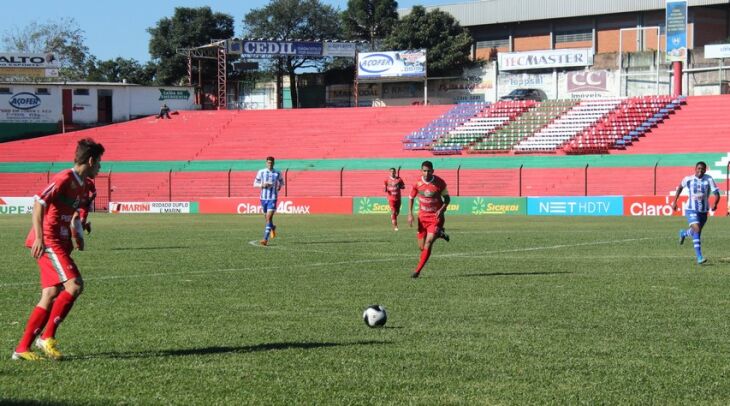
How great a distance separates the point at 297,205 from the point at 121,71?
6029cm

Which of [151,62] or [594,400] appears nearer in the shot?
[594,400]

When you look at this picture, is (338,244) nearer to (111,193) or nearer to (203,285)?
(203,285)

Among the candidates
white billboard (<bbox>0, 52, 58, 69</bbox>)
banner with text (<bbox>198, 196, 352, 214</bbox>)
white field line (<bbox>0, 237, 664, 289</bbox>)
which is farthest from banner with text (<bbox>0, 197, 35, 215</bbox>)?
white field line (<bbox>0, 237, 664, 289</bbox>)

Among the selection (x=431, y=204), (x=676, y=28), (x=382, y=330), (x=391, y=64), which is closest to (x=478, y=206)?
(x=676, y=28)

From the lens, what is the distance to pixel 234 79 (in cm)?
8856

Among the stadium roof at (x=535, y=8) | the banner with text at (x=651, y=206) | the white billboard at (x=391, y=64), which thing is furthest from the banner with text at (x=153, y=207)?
the stadium roof at (x=535, y=8)

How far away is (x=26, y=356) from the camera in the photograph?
888 cm

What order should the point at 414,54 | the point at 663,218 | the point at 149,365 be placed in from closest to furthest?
the point at 149,365, the point at 663,218, the point at 414,54

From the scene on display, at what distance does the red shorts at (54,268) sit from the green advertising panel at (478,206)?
130 feet

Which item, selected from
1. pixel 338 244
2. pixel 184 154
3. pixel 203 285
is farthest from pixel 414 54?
pixel 203 285

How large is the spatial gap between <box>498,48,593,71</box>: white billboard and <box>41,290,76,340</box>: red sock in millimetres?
65230

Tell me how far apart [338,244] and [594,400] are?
18.2 metres

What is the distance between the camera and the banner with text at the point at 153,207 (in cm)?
5400

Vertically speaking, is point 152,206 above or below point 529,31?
below
